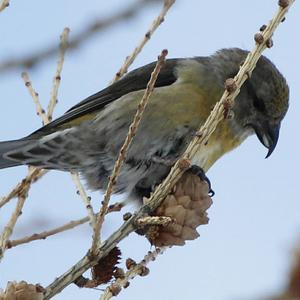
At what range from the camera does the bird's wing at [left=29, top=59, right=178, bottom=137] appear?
347cm

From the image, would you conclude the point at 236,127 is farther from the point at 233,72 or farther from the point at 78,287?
the point at 78,287

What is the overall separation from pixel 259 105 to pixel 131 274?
7.18 ft

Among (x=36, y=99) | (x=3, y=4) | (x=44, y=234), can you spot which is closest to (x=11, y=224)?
(x=44, y=234)

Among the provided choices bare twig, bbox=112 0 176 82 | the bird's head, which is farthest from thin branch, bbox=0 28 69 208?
the bird's head

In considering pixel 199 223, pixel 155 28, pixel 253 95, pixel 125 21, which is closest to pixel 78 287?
pixel 199 223

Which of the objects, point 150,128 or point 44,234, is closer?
point 44,234

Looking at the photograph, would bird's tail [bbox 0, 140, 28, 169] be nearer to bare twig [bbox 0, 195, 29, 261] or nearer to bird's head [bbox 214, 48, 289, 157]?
bare twig [bbox 0, 195, 29, 261]

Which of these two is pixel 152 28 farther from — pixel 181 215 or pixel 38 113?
pixel 181 215

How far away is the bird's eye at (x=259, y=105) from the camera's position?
3705 mm

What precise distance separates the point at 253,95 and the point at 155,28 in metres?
1.40

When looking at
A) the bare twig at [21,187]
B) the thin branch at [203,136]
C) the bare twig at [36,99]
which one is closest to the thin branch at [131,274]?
the thin branch at [203,136]

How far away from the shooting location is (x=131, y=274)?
176 cm

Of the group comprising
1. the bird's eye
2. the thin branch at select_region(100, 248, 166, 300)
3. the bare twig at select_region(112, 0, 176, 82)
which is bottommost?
the thin branch at select_region(100, 248, 166, 300)

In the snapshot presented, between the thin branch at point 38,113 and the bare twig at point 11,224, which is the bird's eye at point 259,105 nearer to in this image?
the thin branch at point 38,113
